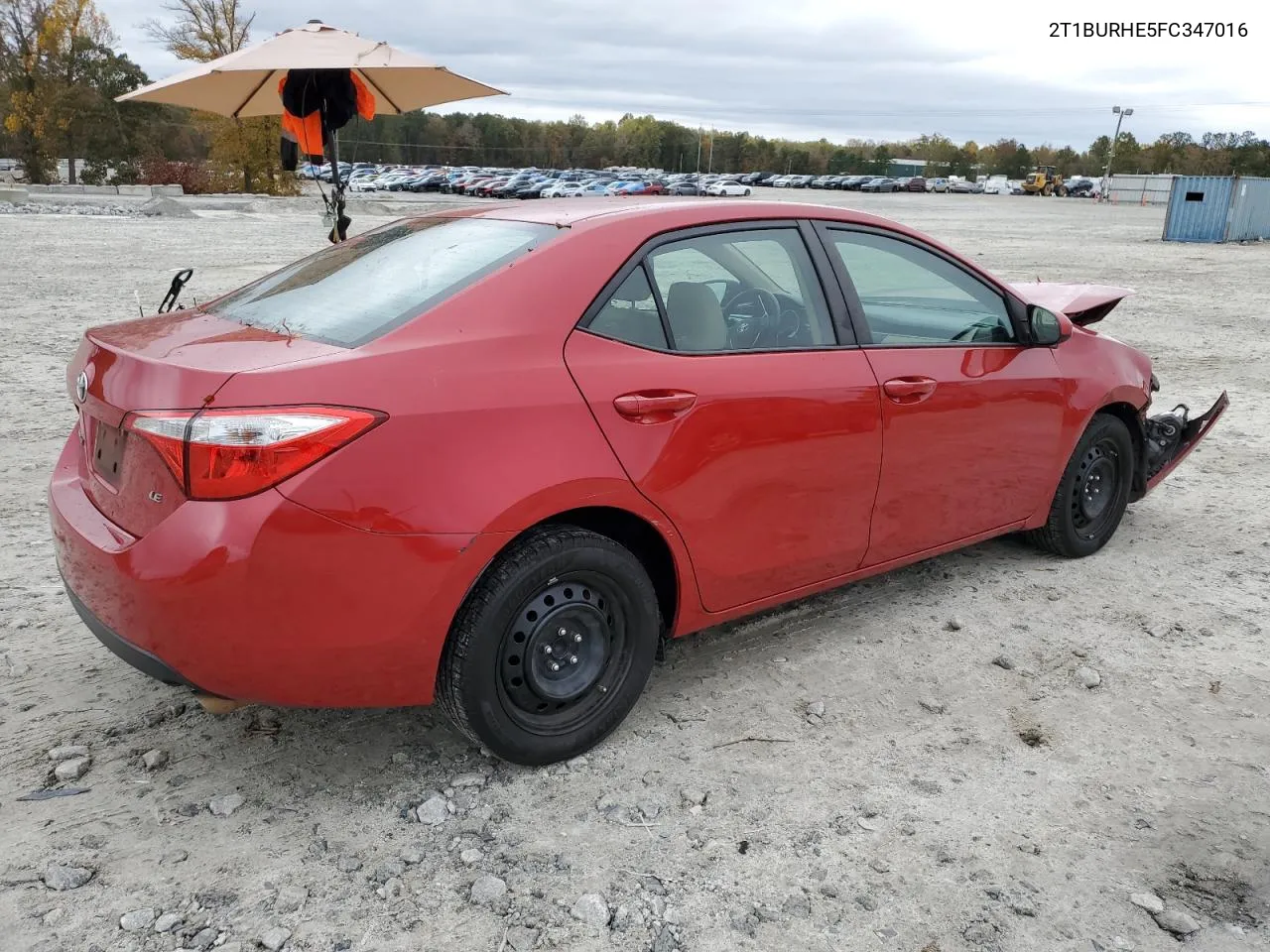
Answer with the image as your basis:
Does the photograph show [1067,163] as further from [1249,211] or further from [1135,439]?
[1135,439]

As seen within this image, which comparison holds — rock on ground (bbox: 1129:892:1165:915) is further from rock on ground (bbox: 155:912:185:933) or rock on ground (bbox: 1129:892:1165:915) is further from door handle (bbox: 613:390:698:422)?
rock on ground (bbox: 155:912:185:933)

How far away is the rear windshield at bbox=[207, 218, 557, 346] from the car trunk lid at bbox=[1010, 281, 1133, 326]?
2908 mm

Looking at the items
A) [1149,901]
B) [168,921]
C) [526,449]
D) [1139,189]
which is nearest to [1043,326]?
[1149,901]

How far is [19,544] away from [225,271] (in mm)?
11991

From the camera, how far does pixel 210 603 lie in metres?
2.38

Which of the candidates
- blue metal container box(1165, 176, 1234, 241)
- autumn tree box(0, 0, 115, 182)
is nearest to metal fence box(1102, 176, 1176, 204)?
blue metal container box(1165, 176, 1234, 241)

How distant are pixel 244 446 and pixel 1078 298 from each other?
425cm

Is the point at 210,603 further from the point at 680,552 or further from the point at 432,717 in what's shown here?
the point at 680,552

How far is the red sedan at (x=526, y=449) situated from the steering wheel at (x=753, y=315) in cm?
1

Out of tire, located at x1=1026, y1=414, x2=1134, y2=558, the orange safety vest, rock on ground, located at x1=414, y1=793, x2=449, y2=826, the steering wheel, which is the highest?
the orange safety vest

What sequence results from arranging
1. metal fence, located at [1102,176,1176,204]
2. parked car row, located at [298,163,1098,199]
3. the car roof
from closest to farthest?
the car roof, parked car row, located at [298,163,1098,199], metal fence, located at [1102,176,1176,204]

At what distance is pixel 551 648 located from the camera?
2877 millimetres

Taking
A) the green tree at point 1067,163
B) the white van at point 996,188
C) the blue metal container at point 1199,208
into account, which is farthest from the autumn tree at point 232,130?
the green tree at point 1067,163

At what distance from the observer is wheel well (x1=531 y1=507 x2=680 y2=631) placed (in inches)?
113
